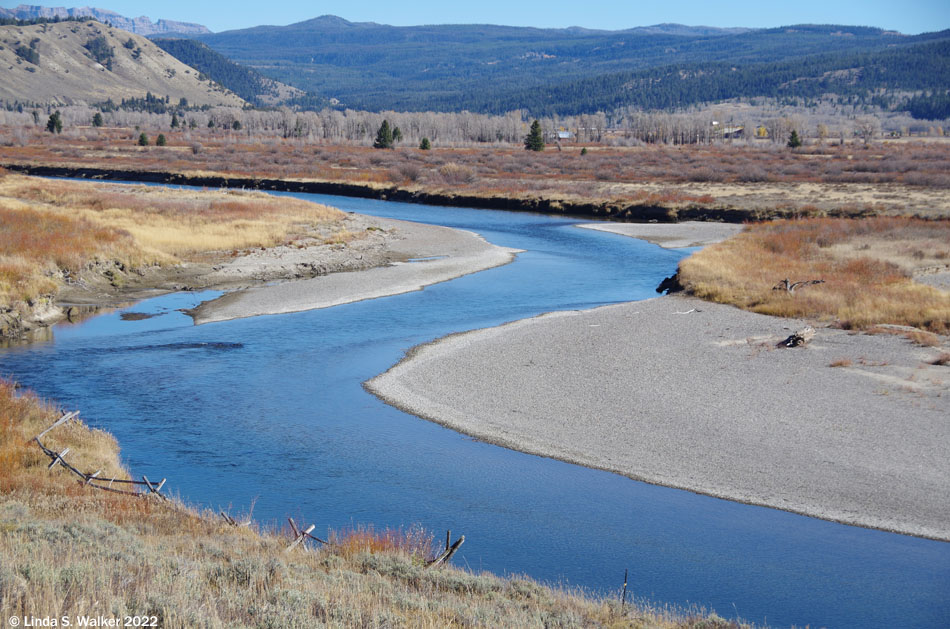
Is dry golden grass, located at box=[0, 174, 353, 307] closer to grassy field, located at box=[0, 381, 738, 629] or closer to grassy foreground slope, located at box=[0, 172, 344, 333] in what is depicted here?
grassy foreground slope, located at box=[0, 172, 344, 333]

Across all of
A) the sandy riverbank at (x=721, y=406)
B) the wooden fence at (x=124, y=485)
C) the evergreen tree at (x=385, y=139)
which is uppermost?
the evergreen tree at (x=385, y=139)

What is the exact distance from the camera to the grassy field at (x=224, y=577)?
729 cm

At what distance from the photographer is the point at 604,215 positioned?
62.4m

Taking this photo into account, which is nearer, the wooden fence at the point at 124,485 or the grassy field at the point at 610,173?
the wooden fence at the point at 124,485

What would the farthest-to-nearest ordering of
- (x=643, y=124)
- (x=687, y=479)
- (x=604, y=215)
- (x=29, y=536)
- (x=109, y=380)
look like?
(x=643, y=124)
(x=604, y=215)
(x=109, y=380)
(x=687, y=479)
(x=29, y=536)

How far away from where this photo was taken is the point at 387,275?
35562mm

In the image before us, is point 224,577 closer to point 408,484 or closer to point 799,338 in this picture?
point 408,484

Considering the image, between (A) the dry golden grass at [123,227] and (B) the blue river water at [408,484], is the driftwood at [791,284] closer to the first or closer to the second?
(B) the blue river water at [408,484]

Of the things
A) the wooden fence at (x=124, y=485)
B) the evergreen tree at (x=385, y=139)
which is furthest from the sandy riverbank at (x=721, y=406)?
the evergreen tree at (x=385, y=139)

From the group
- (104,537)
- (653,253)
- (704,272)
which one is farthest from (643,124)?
(104,537)

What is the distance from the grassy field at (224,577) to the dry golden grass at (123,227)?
58.0 ft

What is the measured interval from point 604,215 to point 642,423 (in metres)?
46.5

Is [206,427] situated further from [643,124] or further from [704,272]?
[643,124]

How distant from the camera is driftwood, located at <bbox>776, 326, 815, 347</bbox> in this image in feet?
72.5
